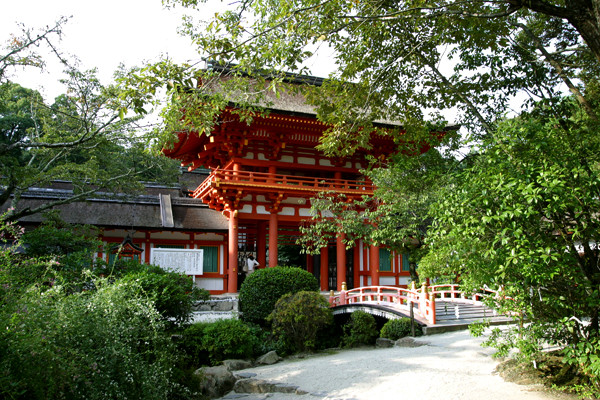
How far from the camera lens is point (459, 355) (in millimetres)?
8688

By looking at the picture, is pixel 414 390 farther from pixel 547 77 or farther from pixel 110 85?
pixel 110 85

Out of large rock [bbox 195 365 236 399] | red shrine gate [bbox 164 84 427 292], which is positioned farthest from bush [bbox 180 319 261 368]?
red shrine gate [bbox 164 84 427 292]

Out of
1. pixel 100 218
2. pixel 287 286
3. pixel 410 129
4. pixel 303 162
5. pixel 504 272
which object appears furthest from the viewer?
pixel 303 162

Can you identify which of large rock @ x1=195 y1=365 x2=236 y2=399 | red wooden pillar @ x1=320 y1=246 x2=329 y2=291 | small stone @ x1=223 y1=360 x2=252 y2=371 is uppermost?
red wooden pillar @ x1=320 y1=246 x2=329 y2=291

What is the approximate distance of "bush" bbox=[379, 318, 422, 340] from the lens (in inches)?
450

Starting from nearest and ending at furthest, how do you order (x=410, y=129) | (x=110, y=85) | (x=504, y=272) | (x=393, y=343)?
1. (x=504, y=272)
2. (x=410, y=129)
3. (x=393, y=343)
4. (x=110, y=85)

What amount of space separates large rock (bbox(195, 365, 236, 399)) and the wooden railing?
7.96 m

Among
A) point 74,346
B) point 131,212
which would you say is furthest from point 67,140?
point 74,346

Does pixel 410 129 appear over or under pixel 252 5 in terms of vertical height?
under

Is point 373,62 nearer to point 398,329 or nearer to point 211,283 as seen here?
point 398,329

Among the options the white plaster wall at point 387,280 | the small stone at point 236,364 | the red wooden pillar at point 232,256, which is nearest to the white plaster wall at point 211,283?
the red wooden pillar at point 232,256

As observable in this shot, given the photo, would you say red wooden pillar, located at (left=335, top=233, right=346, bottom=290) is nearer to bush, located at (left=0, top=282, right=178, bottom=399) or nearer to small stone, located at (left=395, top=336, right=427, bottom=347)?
small stone, located at (left=395, top=336, right=427, bottom=347)

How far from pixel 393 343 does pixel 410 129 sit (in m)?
5.30

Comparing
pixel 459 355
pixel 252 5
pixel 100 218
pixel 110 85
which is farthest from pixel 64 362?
pixel 100 218
